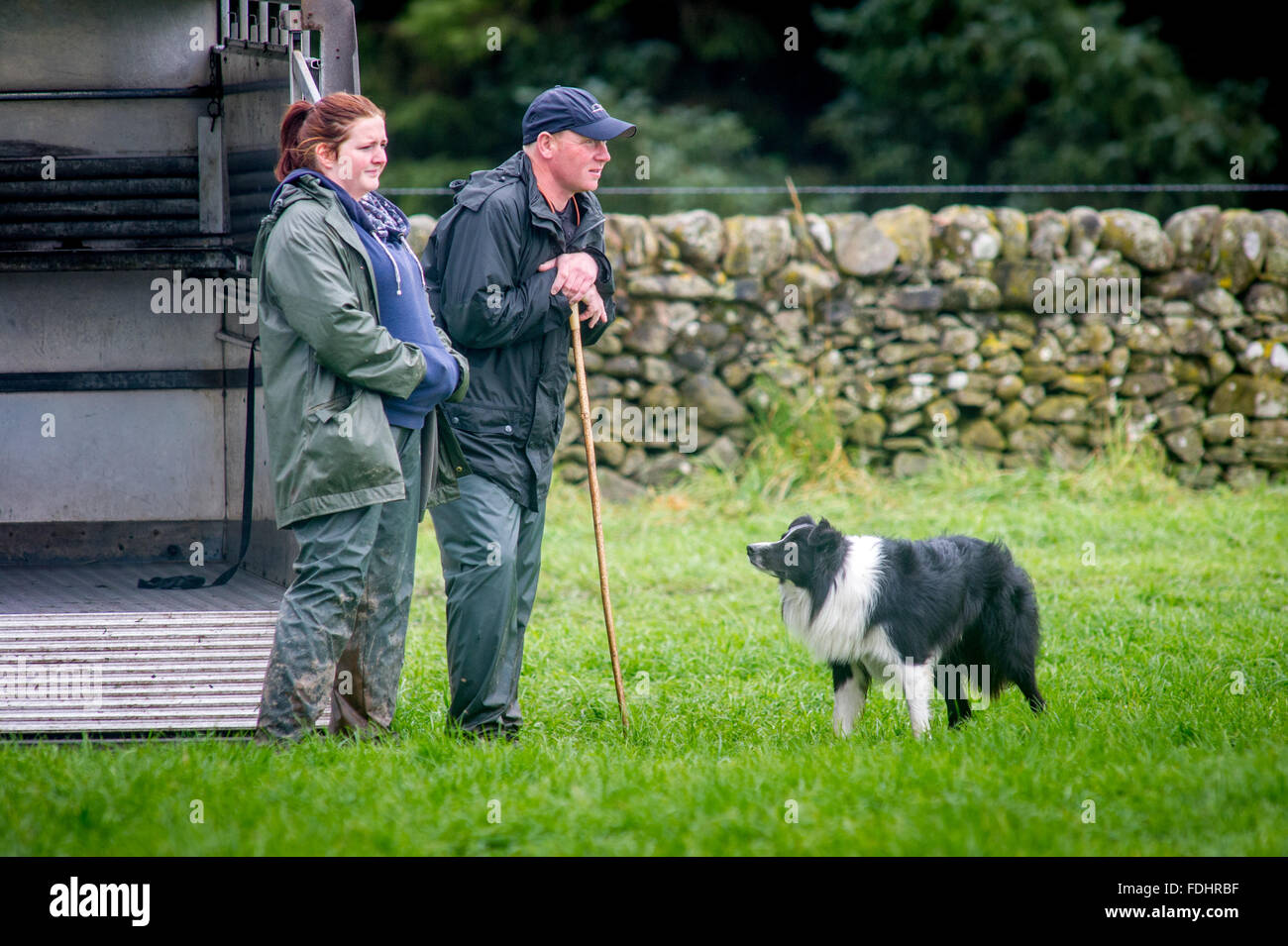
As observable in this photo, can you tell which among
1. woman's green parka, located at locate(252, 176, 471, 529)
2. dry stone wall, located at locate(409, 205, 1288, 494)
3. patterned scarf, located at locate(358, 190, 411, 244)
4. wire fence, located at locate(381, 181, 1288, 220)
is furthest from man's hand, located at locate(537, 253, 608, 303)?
wire fence, located at locate(381, 181, 1288, 220)

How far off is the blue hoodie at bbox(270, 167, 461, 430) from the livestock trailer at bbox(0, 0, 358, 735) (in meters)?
1.35

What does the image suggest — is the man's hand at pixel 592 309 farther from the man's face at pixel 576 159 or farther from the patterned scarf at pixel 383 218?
the patterned scarf at pixel 383 218

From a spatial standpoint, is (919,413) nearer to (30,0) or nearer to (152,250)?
(152,250)

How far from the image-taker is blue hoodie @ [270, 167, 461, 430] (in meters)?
3.95

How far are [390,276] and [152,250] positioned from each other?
2623 millimetres

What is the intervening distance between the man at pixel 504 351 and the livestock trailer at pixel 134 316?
3.93 feet

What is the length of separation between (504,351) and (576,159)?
709mm

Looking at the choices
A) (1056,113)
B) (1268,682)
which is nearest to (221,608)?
(1268,682)

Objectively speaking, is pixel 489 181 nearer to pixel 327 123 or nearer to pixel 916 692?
pixel 327 123

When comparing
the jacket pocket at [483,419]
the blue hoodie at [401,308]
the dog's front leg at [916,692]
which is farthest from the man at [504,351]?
the dog's front leg at [916,692]

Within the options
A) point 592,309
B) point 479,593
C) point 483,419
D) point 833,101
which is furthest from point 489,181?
point 833,101

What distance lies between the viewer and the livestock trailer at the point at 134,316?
5.57 meters

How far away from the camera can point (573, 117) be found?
4270mm

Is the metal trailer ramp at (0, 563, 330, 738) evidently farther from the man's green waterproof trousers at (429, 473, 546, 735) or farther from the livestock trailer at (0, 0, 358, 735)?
the man's green waterproof trousers at (429, 473, 546, 735)
